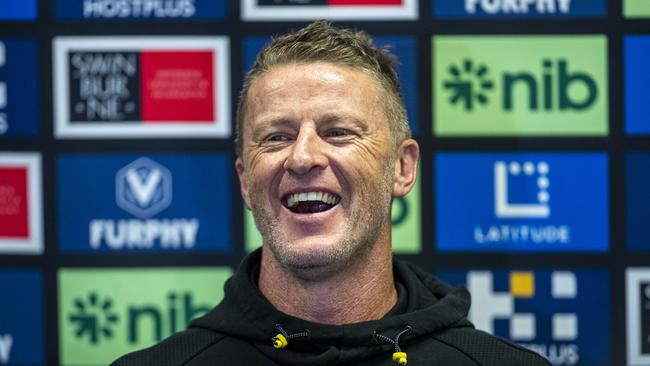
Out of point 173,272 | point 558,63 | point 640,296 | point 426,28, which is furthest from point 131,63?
point 640,296

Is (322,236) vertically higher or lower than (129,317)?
higher

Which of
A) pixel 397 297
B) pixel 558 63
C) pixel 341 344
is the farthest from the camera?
pixel 558 63

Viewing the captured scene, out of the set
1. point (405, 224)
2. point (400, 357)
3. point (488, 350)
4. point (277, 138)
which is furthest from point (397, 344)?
point (405, 224)

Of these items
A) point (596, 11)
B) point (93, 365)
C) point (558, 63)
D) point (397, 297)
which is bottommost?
point (93, 365)

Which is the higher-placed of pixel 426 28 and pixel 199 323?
pixel 426 28

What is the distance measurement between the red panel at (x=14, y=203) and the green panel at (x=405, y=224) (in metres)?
0.56

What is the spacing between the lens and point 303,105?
1.23 metres

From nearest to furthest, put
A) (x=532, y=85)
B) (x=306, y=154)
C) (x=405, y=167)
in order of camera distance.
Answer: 1. (x=306, y=154)
2. (x=405, y=167)
3. (x=532, y=85)

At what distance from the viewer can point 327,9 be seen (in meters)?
2.00

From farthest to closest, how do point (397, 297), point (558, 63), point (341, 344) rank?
point (558, 63), point (397, 297), point (341, 344)

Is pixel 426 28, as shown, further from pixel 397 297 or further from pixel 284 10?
pixel 397 297

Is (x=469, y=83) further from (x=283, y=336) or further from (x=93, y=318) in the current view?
(x=93, y=318)

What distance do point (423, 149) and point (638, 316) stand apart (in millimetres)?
692

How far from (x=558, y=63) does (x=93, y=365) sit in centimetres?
141
